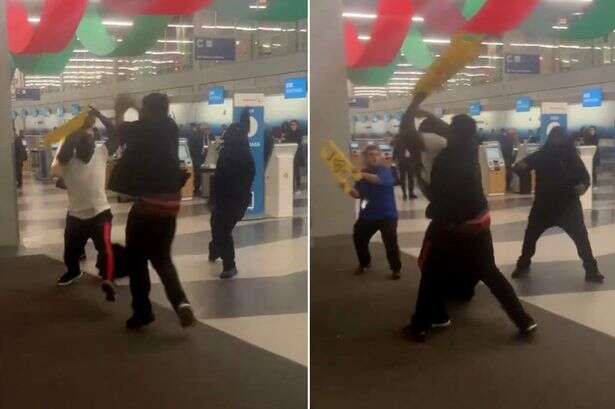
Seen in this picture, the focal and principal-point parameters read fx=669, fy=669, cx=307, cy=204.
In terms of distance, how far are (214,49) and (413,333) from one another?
1.18 m

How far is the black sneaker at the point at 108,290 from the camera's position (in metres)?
2.31

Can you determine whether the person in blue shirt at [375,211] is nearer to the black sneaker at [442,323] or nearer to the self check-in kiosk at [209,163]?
the black sneaker at [442,323]

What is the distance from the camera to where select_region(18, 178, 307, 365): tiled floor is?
2.26 metres

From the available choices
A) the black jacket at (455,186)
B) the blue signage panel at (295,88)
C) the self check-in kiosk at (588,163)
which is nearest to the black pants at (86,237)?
the blue signage panel at (295,88)

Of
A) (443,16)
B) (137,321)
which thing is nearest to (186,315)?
(137,321)

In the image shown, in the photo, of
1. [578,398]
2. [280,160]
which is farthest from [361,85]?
[578,398]

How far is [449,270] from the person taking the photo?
7.51 feet

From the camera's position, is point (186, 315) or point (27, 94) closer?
point (27, 94)

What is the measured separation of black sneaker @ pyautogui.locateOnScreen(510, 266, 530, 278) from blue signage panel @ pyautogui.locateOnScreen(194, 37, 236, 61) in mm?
1211

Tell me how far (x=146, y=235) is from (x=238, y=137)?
456mm

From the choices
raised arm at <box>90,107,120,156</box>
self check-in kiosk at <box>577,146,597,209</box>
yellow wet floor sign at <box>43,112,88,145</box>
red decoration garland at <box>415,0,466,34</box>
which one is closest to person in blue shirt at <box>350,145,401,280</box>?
red decoration garland at <box>415,0,466,34</box>

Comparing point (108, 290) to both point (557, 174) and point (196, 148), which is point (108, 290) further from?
point (557, 174)

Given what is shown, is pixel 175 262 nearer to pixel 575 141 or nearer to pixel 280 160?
pixel 280 160

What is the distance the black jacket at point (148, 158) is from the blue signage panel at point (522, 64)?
3.70ft
